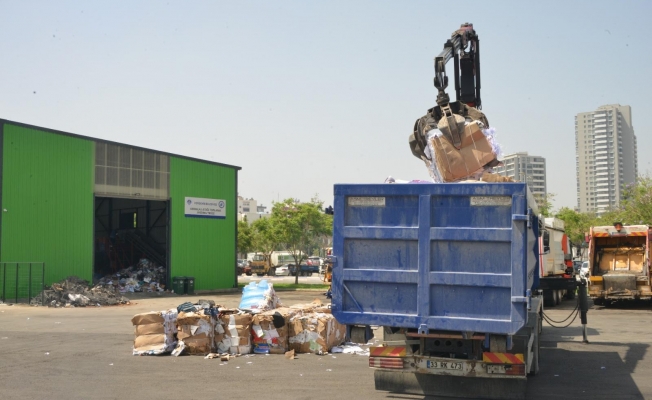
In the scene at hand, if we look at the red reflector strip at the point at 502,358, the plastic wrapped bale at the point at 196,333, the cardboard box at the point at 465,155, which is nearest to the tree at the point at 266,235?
the plastic wrapped bale at the point at 196,333

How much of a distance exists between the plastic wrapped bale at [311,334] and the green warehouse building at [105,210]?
17.4 m

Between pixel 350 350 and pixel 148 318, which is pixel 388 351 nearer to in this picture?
pixel 350 350

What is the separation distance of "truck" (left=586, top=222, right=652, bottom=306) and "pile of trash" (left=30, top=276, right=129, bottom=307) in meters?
18.8

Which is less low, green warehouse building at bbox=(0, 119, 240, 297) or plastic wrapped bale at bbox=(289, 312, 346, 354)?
green warehouse building at bbox=(0, 119, 240, 297)

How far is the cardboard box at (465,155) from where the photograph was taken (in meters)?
9.02

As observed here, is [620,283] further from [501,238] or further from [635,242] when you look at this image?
[501,238]

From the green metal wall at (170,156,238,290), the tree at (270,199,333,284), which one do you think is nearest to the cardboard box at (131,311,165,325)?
the green metal wall at (170,156,238,290)

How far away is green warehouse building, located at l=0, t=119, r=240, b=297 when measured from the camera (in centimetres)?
2742

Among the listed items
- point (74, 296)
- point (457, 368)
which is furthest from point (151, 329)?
point (74, 296)

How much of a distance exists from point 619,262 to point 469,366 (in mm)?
17675

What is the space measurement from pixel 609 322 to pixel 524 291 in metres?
12.8

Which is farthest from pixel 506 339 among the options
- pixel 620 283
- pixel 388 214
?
pixel 620 283

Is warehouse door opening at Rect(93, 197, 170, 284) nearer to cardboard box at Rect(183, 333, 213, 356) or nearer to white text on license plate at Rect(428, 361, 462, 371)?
cardboard box at Rect(183, 333, 213, 356)

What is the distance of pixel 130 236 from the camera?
1558 inches
